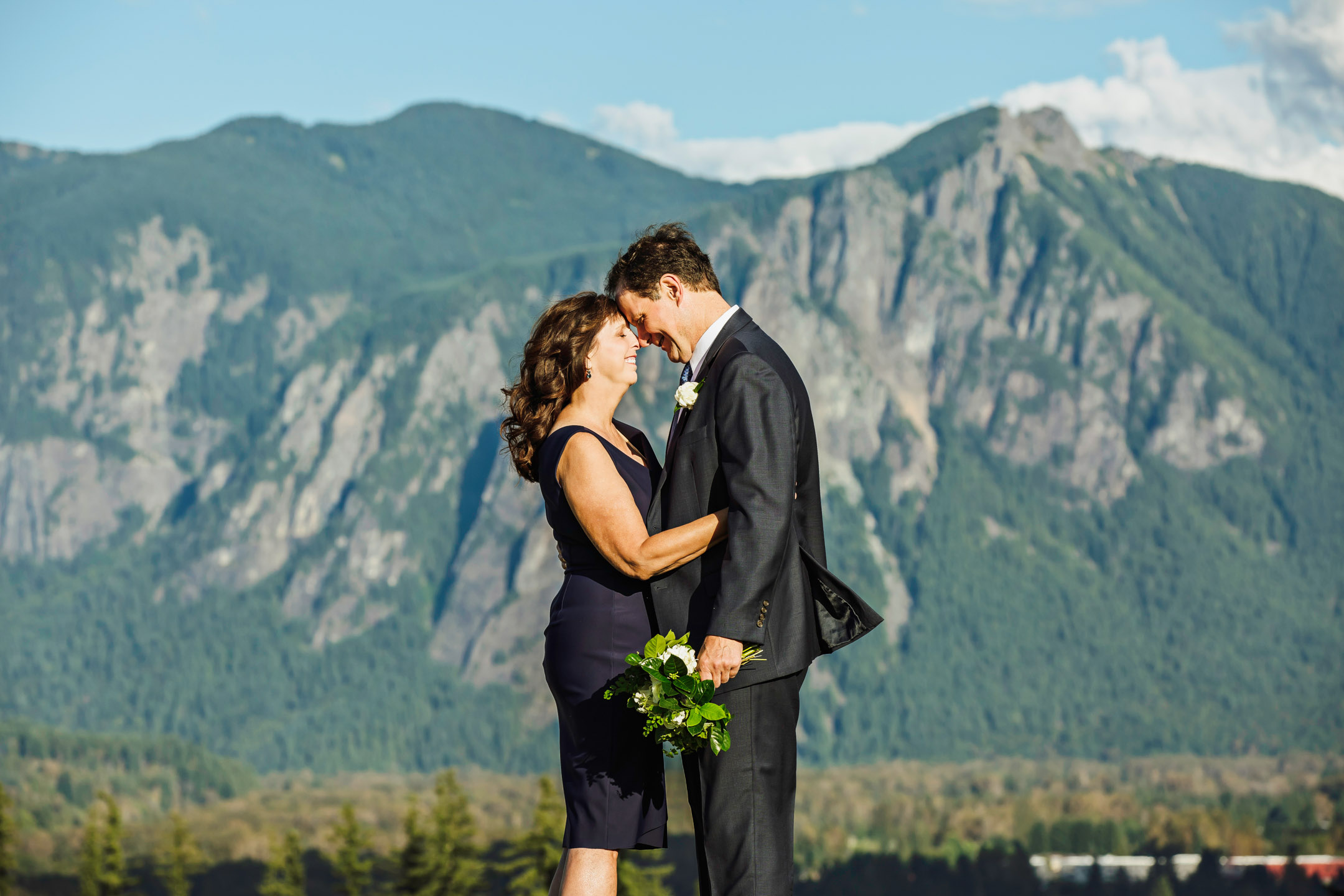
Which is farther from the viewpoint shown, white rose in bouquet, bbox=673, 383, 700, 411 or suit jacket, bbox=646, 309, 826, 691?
white rose in bouquet, bbox=673, 383, 700, 411

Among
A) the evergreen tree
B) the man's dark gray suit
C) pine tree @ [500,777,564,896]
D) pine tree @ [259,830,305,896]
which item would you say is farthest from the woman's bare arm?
pine tree @ [259,830,305,896]

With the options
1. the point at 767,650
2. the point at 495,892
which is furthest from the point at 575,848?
the point at 495,892

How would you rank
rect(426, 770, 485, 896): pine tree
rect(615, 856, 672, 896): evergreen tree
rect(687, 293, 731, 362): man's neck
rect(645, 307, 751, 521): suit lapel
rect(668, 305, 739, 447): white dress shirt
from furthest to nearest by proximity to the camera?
rect(426, 770, 485, 896): pine tree
rect(615, 856, 672, 896): evergreen tree
rect(687, 293, 731, 362): man's neck
rect(668, 305, 739, 447): white dress shirt
rect(645, 307, 751, 521): suit lapel

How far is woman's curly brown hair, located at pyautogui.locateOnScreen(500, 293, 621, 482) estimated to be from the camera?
10695 mm

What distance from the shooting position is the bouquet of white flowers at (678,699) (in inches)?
378

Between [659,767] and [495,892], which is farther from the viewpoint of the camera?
[495,892]

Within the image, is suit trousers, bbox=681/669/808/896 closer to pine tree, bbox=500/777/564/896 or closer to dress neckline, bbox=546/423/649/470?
dress neckline, bbox=546/423/649/470

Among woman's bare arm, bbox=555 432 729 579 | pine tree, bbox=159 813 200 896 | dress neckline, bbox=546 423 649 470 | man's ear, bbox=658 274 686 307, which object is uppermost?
man's ear, bbox=658 274 686 307

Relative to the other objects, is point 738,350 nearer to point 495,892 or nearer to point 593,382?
point 593,382

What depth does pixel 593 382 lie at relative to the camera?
35.8 ft

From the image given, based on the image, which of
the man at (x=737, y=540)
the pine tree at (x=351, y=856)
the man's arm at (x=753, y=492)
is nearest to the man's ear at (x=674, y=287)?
the man at (x=737, y=540)

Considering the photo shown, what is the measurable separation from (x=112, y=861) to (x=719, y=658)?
4447 inches

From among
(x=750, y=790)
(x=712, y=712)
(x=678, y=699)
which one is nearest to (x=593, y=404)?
(x=678, y=699)

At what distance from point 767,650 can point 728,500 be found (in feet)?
3.14
